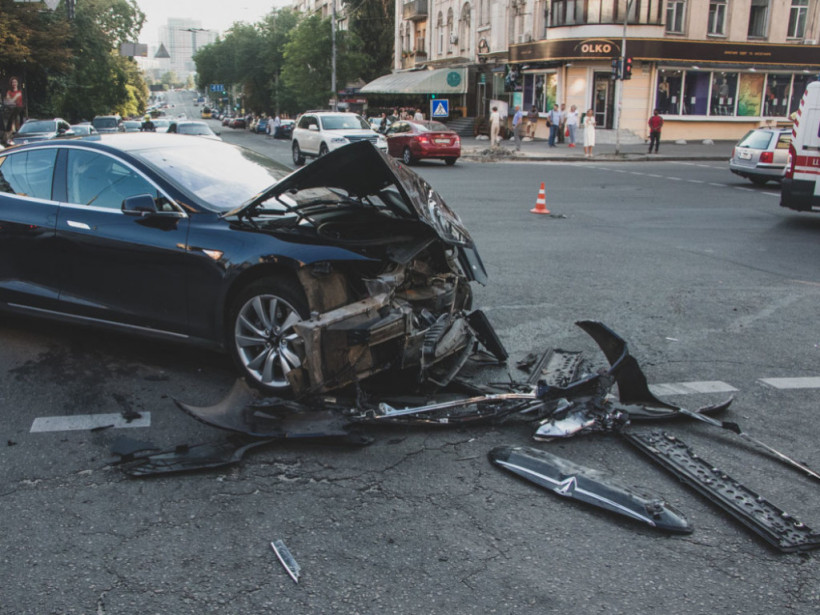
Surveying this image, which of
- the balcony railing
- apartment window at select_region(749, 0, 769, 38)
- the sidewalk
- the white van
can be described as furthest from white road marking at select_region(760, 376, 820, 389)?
the balcony railing

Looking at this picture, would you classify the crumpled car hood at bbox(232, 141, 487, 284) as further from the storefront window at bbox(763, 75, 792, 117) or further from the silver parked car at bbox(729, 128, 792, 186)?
the storefront window at bbox(763, 75, 792, 117)

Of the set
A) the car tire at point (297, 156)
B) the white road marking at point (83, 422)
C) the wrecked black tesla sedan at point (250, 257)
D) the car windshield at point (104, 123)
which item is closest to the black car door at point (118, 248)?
the wrecked black tesla sedan at point (250, 257)

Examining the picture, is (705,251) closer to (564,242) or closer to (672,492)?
(564,242)

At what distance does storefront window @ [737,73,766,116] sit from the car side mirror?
41.7 metres

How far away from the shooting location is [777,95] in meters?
41.3

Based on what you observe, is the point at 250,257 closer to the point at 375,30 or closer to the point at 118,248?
the point at 118,248

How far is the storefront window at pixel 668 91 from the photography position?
39594mm

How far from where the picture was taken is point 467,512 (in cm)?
363

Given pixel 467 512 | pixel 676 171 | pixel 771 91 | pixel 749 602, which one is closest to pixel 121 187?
pixel 467 512

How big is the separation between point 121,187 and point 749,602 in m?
4.78

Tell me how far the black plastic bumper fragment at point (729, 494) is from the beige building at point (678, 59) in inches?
1430

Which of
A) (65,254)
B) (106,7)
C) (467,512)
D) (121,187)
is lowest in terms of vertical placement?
(467,512)

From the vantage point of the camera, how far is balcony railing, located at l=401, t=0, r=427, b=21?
56666 mm

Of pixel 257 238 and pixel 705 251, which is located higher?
pixel 257 238
